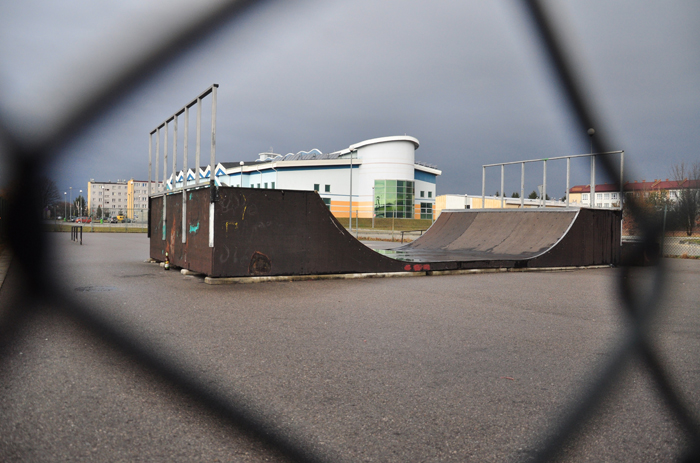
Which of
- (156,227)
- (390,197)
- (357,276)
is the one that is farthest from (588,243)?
(390,197)

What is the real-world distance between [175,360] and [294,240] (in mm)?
5596

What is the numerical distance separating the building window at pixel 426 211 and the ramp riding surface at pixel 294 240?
5421cm

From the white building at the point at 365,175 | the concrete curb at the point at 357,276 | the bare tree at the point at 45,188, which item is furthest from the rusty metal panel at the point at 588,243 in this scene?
the white building at the point at 365,175

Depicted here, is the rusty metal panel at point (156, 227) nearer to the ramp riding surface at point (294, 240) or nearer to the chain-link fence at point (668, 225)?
the ramp riding surface at point (294, 240)

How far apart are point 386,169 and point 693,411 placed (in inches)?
2343

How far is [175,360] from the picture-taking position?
3.92 meters

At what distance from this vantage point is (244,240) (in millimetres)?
8984

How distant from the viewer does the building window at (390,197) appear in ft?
201

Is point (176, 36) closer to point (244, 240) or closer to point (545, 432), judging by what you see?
point (545, 432)

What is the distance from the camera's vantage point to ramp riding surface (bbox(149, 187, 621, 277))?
8.88 m

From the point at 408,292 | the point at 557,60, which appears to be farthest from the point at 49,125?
the point at 408,292

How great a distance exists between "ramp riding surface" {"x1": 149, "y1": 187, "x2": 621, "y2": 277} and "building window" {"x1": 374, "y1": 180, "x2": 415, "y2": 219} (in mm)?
47716

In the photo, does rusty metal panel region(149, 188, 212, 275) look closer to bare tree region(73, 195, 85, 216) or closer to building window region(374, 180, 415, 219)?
bare tree region(73, 195, 85, 216)

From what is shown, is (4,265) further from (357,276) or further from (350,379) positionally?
(350,379)
